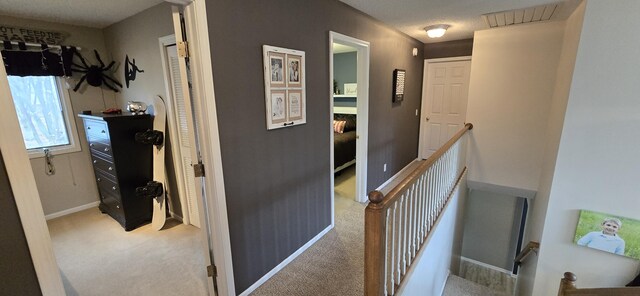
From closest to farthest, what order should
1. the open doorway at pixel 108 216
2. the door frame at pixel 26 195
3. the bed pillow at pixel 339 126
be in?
the door frame at pixel 26 195 → the open doorway at pixel 108 216 → the bed pillow at pixel 339 126

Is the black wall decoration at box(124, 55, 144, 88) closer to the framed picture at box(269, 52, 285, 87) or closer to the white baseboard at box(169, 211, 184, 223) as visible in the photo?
the white baseboard at box(169, 211, 184, 223)

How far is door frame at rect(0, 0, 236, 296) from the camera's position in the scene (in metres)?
0.82

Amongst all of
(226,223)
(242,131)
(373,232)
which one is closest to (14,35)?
(242,131)

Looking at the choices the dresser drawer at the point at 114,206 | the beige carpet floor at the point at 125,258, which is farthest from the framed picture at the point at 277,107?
the dresser drawer at the point at 114,206

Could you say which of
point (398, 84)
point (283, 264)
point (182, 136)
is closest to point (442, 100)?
point (398, 84)

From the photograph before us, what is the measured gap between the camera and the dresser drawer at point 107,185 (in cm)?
284

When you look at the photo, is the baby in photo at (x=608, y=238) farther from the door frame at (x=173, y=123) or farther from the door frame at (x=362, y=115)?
the door frame at (x=173, y=123)

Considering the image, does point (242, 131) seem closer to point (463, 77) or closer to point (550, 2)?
point (550, 2)

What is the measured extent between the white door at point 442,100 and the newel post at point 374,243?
443 centimetres

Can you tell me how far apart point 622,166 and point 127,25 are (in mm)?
4947

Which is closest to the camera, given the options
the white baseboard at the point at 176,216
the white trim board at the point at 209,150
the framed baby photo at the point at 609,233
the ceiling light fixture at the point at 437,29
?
the white trim board at the point at 209,150

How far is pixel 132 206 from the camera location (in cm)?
290

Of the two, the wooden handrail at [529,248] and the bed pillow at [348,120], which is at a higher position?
the bed pillow at [348,120]

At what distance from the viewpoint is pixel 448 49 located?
4.73 metres
